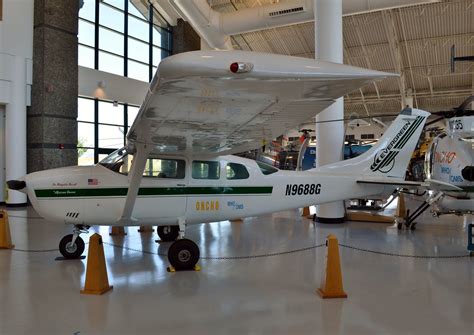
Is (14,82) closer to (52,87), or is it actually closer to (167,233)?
(52,87)

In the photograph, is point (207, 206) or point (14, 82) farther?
point (14, 82)

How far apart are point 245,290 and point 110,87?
13.8 metres

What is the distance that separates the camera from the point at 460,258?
5.72m

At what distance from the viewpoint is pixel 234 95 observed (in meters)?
2.95

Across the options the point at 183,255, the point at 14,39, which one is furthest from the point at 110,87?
the point at 183,255

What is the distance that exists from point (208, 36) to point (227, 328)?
11.9 meters

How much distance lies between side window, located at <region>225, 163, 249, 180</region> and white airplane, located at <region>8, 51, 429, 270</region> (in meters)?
0.02

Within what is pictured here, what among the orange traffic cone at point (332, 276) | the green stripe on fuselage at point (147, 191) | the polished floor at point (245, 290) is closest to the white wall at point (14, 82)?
the polished floor at point (245, 290)

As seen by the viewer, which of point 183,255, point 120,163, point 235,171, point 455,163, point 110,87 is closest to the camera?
point 183,255

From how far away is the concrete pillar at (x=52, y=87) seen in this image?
1252 cm

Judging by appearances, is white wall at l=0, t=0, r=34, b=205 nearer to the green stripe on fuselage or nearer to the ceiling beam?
the green stripe on fuselage

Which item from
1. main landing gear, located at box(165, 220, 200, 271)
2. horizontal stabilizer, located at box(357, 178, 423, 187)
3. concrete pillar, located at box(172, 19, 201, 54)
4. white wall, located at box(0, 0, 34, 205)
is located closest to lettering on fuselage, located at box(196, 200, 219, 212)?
main landing gear, located at box(165, 220, 200, 271)

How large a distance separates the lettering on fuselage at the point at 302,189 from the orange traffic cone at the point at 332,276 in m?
2.08

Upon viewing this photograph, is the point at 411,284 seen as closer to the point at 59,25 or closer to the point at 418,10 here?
the point at 59,25
